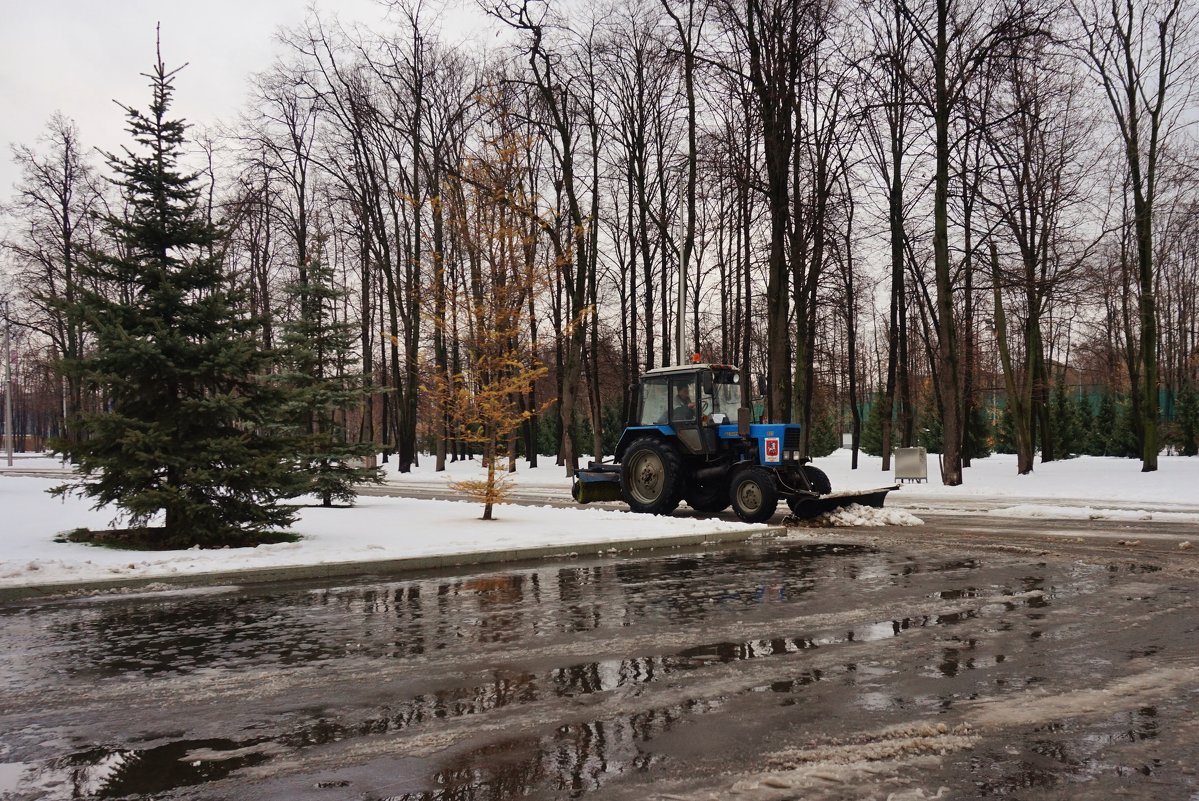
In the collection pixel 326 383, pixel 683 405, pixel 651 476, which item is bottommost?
pixel 651 476

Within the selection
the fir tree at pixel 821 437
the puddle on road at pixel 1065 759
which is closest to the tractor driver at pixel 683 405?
the puddle on road at pixel 1065 759

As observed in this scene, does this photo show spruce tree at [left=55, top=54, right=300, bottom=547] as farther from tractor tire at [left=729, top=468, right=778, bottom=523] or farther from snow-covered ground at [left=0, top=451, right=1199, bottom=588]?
tractor tire at [left=729, top=468, right=778, bottom=523]

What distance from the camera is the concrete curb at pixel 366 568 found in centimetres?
888

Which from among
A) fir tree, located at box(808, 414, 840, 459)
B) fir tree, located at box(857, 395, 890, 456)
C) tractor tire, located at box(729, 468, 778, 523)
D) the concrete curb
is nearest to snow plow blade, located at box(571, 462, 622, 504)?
tractor tire, located at box(729, 468, 778, 523)

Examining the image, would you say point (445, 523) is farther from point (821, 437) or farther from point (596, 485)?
point (821, 437)

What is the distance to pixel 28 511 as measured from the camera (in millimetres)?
15664

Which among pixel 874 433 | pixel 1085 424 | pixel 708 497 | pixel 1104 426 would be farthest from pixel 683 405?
pixel 1085 424

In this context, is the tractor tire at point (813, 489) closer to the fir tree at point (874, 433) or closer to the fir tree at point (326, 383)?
the fir tree at point (326, 383)

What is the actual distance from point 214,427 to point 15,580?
3.35 m

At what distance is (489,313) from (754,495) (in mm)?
5670

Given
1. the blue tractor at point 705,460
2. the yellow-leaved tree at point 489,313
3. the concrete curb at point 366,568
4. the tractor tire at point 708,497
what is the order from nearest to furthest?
the concrete curb at point 366,568 < the yellow-leaved tree at point 489,313 < the blue tractor at point 705,460 < the tractor tire at point 708,497

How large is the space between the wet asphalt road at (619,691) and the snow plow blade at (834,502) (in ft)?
20.0

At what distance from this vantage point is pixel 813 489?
1575 centimetres

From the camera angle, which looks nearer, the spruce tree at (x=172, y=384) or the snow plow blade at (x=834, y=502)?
the spruce tree at (x=172, y=384)
